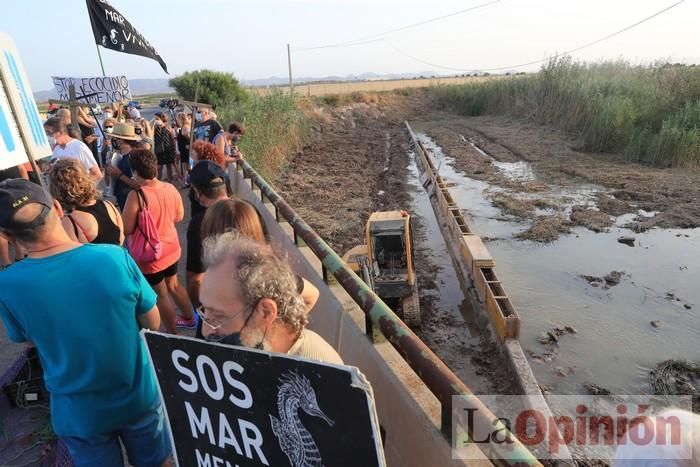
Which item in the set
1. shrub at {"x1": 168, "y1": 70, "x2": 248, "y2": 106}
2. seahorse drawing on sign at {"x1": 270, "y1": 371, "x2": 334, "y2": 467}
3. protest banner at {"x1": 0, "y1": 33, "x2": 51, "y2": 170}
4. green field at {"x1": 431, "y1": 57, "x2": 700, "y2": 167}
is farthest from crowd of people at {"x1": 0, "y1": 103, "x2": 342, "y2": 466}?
shrub at {"x1": 168, "y1": 70, "x2": 248, "y2": 106}

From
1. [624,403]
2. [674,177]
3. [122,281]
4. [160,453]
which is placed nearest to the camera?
[122,281]

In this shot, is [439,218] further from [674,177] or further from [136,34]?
[674,177]

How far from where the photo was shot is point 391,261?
7.90 metres

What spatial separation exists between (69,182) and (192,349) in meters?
2.26

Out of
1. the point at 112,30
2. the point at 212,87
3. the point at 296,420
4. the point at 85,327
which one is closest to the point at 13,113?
the point at 85,327

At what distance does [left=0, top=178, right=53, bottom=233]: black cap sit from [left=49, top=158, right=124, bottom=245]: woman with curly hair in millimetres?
1134

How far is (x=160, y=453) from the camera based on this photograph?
2420 millimetres

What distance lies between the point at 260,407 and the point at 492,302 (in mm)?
6163

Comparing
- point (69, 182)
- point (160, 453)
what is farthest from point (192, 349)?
point (69, 182)

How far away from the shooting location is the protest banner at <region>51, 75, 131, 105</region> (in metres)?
9.79

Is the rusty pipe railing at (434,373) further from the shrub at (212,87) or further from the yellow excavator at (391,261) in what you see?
the shrub at (212,87)

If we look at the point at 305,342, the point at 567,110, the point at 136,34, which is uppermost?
the point at 136,34

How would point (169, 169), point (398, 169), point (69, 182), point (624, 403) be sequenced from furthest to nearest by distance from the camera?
1. point (398, 169)
2. point (169, 169)
3. point (624, 403)
4. point (69, 182)

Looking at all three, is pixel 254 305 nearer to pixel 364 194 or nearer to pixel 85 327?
pixel 85 327
